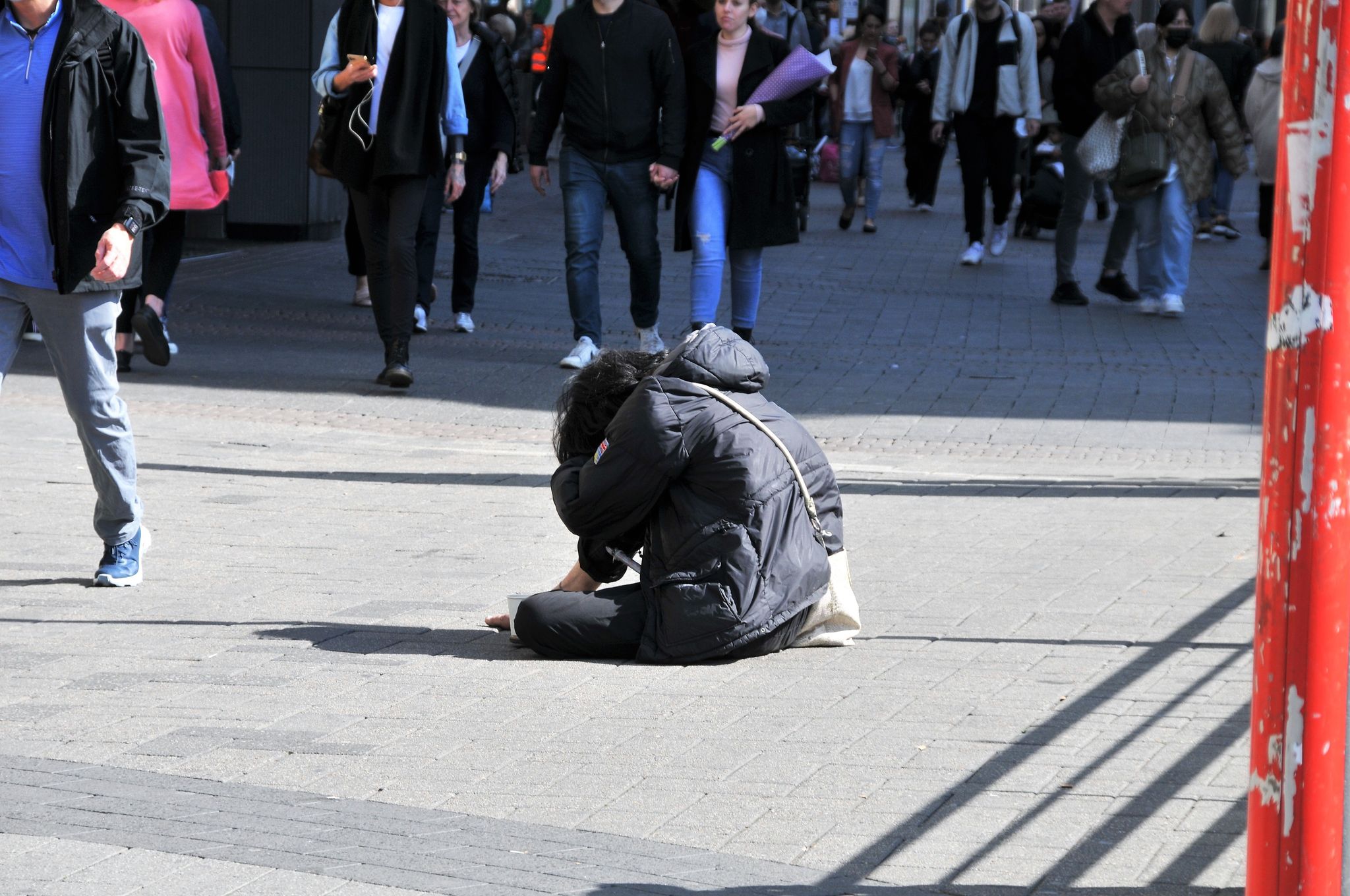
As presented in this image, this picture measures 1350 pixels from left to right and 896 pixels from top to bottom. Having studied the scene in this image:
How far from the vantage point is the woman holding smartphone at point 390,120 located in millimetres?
9227

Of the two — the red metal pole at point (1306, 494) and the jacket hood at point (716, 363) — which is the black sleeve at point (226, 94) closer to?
the jacket hood at point (716, 363)

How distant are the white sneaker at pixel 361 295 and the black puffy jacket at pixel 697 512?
7.41 metres

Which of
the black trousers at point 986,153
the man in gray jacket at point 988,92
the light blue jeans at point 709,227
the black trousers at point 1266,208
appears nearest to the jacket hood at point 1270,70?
the black trousers at point 1266,208

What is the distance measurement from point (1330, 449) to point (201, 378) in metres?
8.08

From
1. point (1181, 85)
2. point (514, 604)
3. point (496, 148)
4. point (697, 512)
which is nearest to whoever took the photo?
point (697, 512)

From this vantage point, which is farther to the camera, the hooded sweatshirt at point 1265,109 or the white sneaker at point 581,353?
the hooded sweatshirt at point 1265,109

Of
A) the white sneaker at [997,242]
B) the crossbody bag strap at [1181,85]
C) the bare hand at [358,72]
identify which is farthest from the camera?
the white sneaker at [997,242]

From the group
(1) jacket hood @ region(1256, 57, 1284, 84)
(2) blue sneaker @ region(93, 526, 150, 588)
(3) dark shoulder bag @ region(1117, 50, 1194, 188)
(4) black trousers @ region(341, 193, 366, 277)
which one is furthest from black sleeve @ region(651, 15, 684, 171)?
(1) jacket hood @ region(1256, 57, 1284, 84)

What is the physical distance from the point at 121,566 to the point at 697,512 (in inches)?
76.2

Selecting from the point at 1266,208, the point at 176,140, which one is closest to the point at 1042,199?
the point at 1266,208

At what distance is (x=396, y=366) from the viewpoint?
9.64 metres

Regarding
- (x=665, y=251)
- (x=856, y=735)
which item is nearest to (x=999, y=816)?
(x=856, y=735)

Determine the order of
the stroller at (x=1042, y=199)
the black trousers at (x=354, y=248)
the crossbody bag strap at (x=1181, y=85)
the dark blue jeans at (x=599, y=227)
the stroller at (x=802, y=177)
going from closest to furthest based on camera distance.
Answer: the dark blue jeans at (x=599, y=227) < the black trousers at (x=354, y=248) < the crossbody bag strap at (x=1181, y=85) < the stroller at (x=802, y=177) < the stroller at (x=1042, y=199)

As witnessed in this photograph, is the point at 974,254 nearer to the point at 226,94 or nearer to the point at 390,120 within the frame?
the point at 226,94
